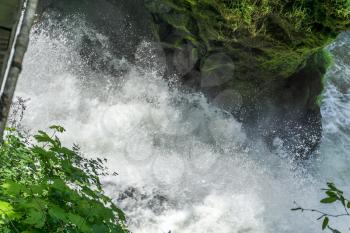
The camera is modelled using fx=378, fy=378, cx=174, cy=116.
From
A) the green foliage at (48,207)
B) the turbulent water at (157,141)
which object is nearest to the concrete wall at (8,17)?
the green foliage at (48,207)

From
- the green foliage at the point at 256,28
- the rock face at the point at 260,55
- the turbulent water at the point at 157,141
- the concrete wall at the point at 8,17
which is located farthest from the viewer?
the turbulent water at the point at 157,141

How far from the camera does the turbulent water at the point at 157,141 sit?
7.99 meters

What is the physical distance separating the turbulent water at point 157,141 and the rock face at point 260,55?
1.49 feet

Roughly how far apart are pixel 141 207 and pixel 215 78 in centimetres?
350

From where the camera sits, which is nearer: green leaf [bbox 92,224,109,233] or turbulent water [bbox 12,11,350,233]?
green leaf [bbox 92,224,109,233]

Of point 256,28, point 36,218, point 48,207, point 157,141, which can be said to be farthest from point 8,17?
point 157,141

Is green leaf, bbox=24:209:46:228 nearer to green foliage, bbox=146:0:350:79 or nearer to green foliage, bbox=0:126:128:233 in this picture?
green foliage, bbox=0:126:128:233

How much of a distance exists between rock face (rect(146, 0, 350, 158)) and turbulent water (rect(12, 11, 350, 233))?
1.49ft

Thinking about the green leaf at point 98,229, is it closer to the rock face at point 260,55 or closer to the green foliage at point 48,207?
the green foliage at point 48,207

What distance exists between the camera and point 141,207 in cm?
758

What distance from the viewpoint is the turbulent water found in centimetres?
799

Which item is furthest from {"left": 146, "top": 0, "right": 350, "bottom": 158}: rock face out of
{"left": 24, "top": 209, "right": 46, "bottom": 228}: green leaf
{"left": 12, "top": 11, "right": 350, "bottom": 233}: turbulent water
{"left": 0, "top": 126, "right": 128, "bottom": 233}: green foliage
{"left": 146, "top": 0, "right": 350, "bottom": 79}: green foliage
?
{"left": 24, "top": 209, "right": 46, "bottom": 228}: green leaf

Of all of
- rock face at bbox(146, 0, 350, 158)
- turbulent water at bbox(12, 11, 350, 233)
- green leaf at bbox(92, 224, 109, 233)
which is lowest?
green leaf at bbox(92, 224, 109, 233)

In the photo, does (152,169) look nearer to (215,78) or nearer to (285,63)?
(215,78)
